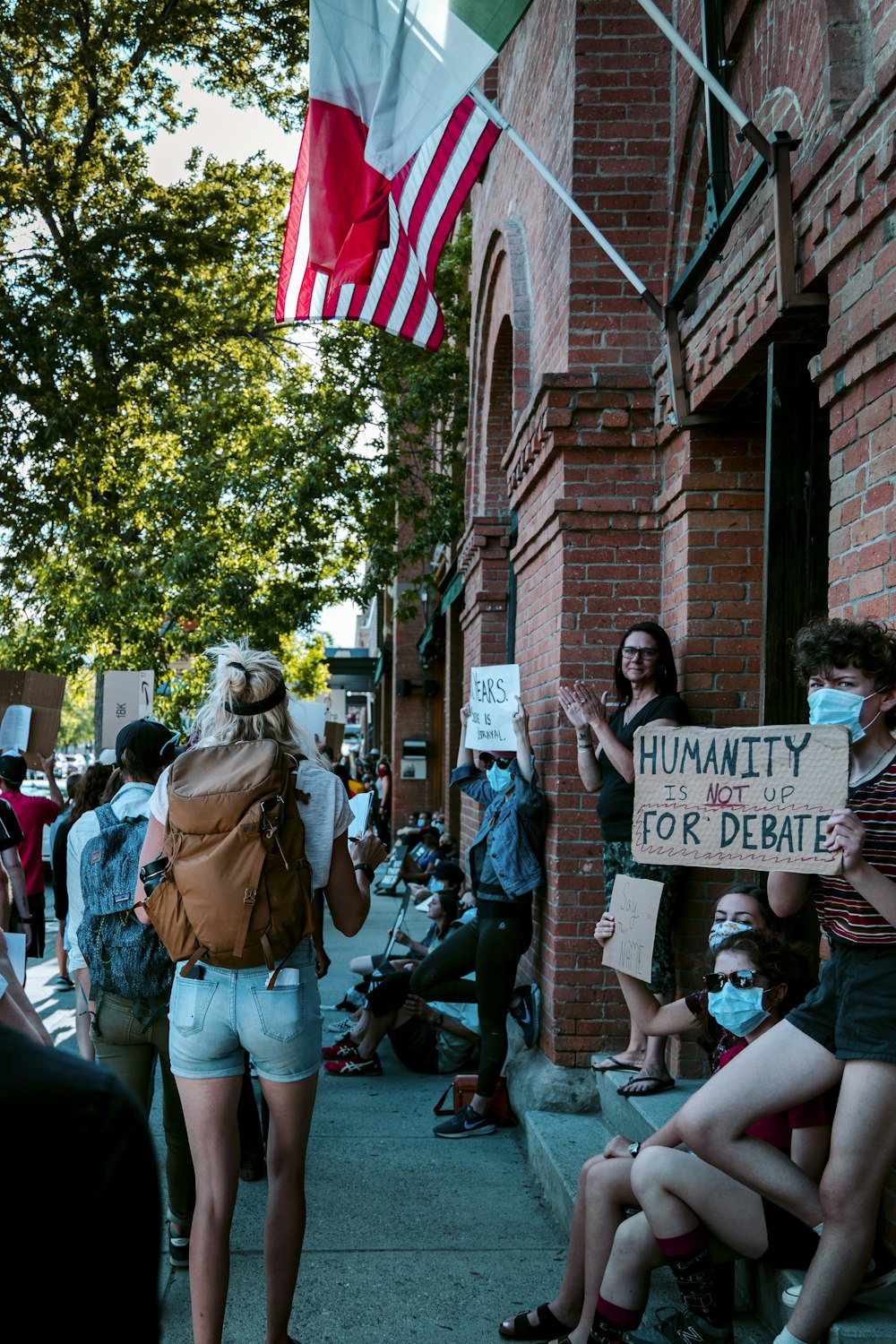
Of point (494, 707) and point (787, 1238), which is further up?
point (494, 707)

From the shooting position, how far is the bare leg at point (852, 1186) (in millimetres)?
2764

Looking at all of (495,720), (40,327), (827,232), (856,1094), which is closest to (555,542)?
(495,720)

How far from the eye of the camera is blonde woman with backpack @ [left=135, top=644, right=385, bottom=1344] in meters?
3.25

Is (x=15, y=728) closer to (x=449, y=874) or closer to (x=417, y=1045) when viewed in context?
(x=449, y=874)

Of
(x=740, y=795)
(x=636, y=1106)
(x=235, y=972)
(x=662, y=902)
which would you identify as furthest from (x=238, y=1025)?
(x=662, y=902)

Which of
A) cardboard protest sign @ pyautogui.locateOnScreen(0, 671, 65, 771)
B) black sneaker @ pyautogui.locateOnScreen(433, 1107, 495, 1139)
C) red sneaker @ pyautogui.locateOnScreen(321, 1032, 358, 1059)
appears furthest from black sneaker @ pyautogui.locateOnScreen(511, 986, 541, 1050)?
cardboard protest sign @ pyautogui.locateOnScreen(0, 671, 65, 771)

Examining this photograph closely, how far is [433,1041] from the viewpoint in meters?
7.44

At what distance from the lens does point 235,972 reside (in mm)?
3324

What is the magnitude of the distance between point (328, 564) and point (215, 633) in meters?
1.91

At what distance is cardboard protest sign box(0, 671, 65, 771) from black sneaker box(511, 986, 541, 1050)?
4.03m

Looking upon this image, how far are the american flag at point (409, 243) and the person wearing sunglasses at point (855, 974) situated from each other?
4.91 m

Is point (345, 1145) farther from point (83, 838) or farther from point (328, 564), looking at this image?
point (328, 564)

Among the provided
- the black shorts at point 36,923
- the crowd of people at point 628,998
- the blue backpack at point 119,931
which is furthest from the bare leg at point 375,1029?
the blue backpack at point 119,931

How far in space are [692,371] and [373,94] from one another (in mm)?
2272
